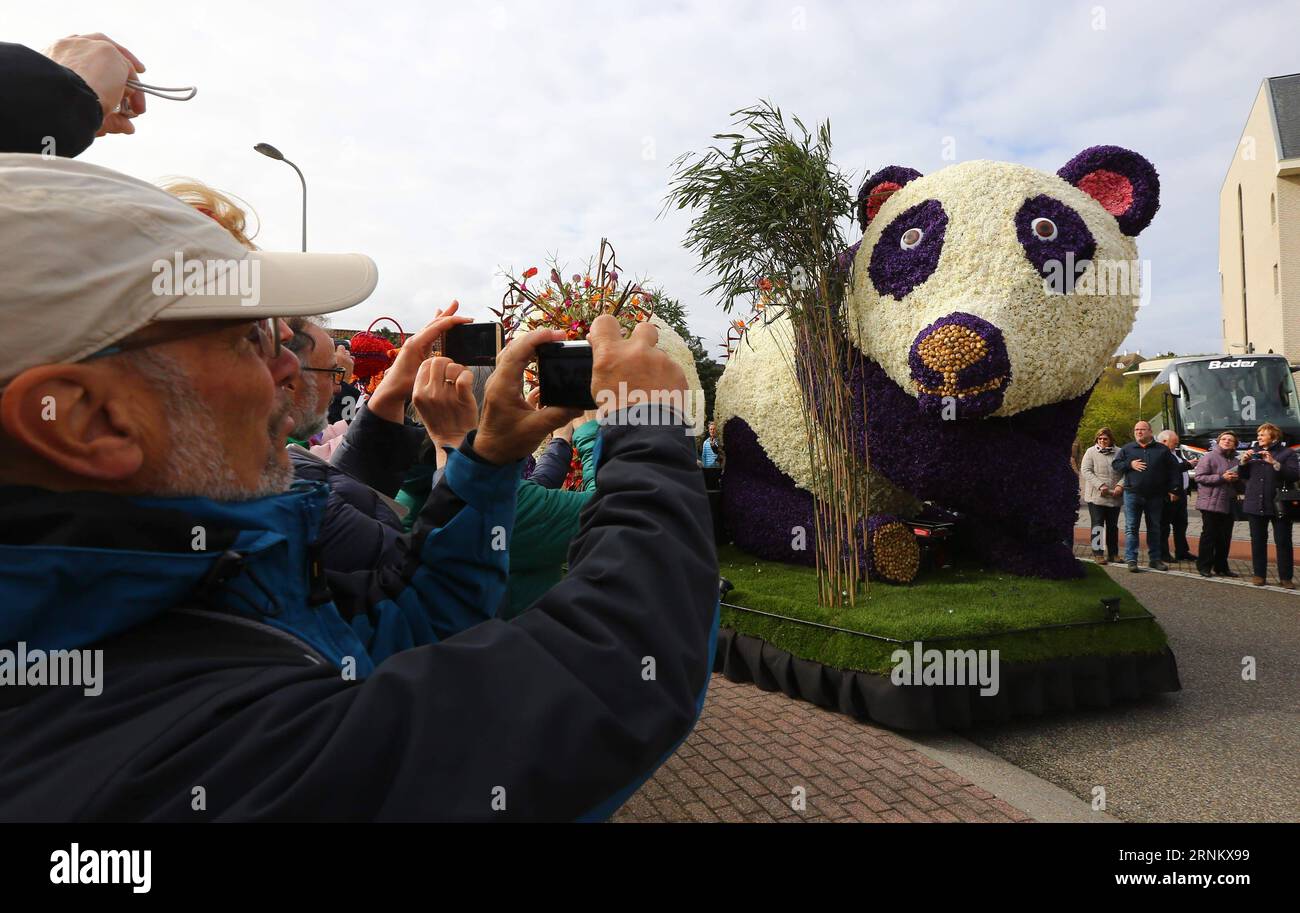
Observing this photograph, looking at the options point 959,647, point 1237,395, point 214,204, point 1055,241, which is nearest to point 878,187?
point 1055,241

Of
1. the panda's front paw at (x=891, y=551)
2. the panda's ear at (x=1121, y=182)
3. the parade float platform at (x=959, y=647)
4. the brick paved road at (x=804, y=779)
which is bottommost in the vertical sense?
the brick paved road at (x=804, y=779)

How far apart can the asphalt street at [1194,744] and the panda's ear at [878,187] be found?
3.72m

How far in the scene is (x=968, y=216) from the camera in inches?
200

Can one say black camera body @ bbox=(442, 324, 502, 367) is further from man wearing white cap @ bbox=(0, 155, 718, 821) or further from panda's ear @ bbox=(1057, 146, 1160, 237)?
panda's ear @ bbox=(1057, 146, 1160, 237)

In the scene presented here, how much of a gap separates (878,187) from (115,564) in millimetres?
5856

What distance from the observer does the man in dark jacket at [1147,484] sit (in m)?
9.17

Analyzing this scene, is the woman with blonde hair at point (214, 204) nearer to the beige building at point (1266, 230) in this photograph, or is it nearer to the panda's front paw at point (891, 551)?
the panda's front paw at point (891, 551)

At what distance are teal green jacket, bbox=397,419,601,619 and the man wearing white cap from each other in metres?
1.51

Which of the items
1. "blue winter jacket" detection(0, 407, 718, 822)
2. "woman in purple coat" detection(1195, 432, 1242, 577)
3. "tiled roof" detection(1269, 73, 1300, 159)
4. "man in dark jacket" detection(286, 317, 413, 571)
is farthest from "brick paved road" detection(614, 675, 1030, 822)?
"tiled roof" detection(1269, 73, 1300, 159)

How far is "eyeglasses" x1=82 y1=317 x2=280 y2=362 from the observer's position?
925mm

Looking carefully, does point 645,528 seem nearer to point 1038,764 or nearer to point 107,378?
point 107,378

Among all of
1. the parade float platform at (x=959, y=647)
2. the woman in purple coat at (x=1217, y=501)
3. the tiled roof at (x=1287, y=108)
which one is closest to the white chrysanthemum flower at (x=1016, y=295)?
the parade float platform at (x=959, y=647)
